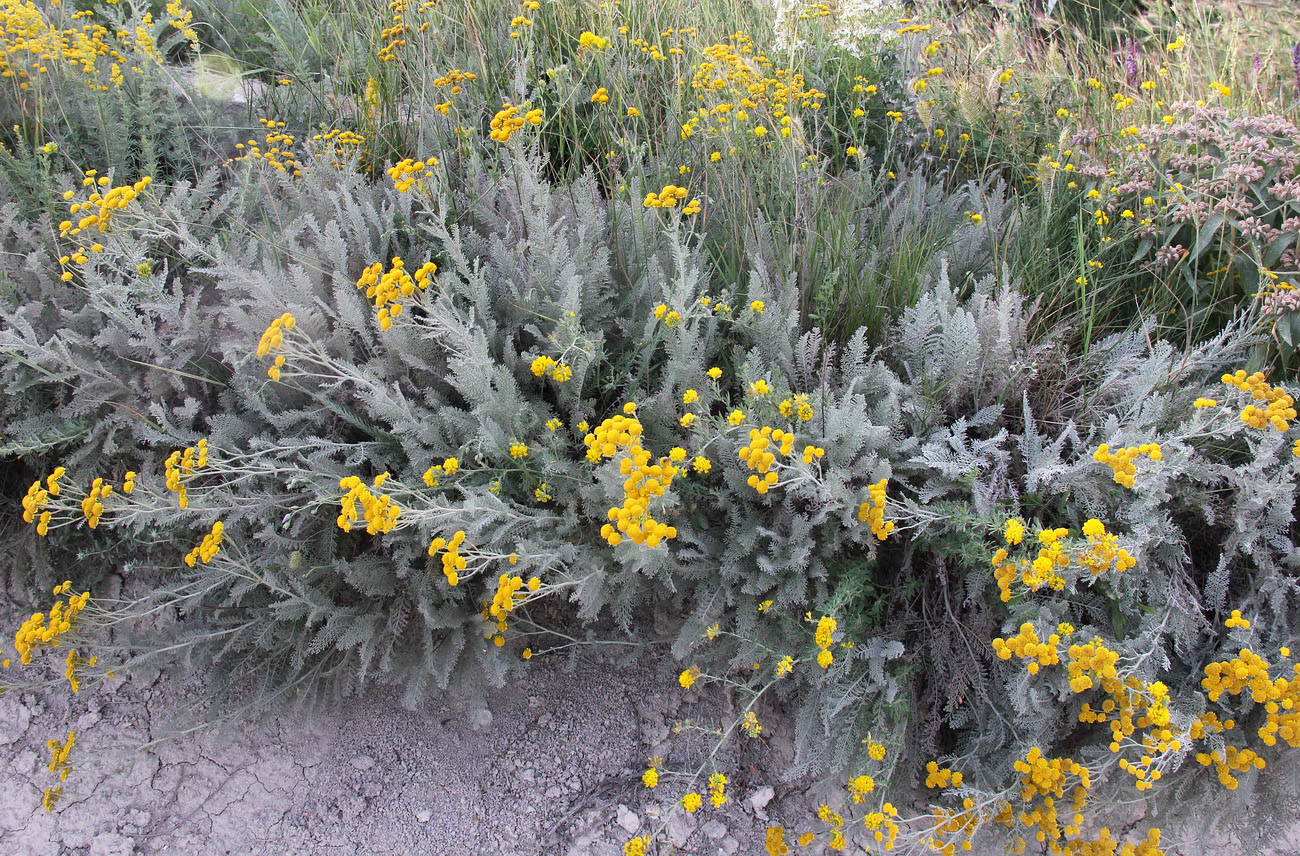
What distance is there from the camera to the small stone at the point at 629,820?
215cm

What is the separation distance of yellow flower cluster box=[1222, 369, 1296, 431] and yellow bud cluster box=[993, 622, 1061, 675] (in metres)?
0.65

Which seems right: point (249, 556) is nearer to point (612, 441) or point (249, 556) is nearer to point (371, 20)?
point (612, 441)

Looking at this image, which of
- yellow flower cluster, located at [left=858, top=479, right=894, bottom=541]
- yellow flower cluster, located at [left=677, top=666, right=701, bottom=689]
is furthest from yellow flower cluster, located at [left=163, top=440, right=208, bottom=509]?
yellow flower cluster, located at [left=858, top=479, right=894, bottom=541]

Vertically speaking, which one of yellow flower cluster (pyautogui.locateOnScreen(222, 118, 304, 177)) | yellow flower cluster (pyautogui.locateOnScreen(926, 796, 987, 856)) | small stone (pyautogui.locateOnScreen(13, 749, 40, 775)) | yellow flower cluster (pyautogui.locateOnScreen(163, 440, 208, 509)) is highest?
yellow flower cluster (pyautogui.locateOnScreen(222, 118, 304, 177))

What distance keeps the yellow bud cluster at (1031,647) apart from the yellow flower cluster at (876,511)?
1.07 ft

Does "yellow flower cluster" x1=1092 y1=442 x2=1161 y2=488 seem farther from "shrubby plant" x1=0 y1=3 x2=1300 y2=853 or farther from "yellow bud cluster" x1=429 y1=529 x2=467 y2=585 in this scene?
"yellow bud cluster" x1=429 y1=529 x2=467 y2=585

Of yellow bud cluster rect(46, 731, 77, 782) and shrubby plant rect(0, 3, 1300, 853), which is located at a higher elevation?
shrubby plant rect(0, 3, 1300, 853)

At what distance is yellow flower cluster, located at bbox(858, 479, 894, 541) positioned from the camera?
1881 millimetres

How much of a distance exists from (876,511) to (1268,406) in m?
0.89

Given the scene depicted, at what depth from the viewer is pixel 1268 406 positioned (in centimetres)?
187

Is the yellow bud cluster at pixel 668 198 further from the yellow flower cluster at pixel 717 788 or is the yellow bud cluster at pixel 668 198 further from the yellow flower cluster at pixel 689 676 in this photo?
the yellow flower cluster at pixel 717 788

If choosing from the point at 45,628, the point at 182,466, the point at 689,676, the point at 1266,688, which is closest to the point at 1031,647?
A: the point at 1266,688

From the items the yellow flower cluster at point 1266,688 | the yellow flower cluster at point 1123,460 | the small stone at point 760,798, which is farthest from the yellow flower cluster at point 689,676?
the yellow flower cluster at point 1266,688

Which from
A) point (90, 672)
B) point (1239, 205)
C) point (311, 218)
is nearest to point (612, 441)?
point (311, 218)
